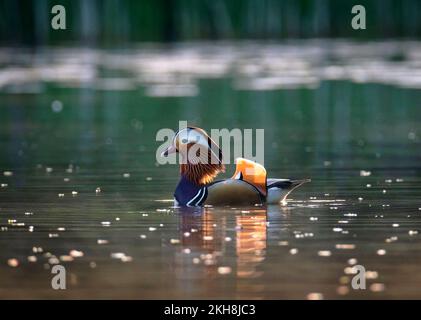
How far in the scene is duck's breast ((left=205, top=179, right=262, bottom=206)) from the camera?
576 inches

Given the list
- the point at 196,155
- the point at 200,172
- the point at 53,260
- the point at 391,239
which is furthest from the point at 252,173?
the point at 53,260

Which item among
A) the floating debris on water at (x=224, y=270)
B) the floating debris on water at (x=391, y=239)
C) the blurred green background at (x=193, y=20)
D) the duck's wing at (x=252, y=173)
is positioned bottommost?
the floating debris on water at (x=224, y=270)

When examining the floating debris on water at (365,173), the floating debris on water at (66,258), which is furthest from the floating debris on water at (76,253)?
the floating debris on water at (365,173)

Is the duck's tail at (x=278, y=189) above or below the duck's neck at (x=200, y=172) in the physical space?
below

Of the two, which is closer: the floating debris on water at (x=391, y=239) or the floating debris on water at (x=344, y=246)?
the floating debris on water at (x=344, y=246)

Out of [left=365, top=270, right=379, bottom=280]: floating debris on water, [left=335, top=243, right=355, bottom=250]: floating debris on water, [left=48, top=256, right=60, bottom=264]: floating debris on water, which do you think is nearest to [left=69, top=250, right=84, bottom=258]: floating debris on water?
[left=48, top=256, right=60, bottom=264]: floating debris on water

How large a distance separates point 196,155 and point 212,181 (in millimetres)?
322

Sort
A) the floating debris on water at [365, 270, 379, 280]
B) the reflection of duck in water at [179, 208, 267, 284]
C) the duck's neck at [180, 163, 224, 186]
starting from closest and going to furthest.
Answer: the floating debris on water at [365, 270, 379, 280] < the reflection of duck in water at [179, 208, 267, 284] < the duck's neck at [180, 163, 224, 186]

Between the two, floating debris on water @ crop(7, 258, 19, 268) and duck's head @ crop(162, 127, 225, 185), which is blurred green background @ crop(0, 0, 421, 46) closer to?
duck's head @ crop(162, 127, 225, 185)

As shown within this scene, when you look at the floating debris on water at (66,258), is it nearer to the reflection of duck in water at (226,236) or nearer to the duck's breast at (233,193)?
the reflection of duck in water at (226,236)

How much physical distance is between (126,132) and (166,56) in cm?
2756

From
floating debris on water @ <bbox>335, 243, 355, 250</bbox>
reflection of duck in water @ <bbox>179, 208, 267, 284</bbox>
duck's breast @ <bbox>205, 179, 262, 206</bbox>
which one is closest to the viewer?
reflection of duck in water @ <bbox>179, 208, 267, 284</bbox>

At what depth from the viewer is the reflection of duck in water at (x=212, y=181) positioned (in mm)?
14672
